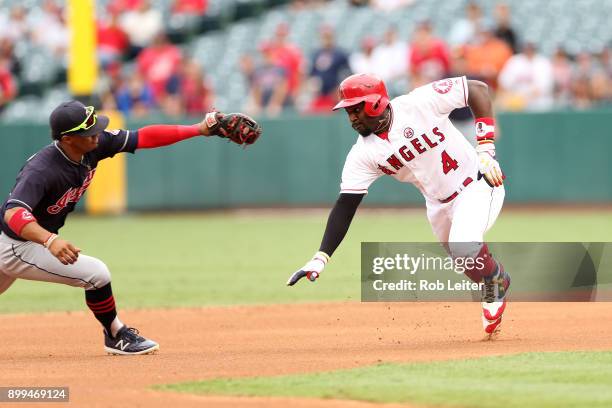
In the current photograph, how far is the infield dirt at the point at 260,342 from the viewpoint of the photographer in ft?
22.6

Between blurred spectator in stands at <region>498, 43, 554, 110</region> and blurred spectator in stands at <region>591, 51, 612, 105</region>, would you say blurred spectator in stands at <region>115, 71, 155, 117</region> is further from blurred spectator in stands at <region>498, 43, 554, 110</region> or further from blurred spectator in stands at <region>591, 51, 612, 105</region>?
blurred spectator in stands at <region>591, 51, 612, 105</region>

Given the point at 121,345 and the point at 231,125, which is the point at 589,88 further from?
the point at 121,345

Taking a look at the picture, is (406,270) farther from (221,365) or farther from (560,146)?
(560,146)

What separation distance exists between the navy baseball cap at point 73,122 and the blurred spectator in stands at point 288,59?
12412 mm

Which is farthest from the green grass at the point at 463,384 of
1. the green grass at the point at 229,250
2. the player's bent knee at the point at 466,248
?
the green grass at the point at 229,250

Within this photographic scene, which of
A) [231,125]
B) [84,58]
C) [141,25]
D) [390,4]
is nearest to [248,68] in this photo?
[141,25]

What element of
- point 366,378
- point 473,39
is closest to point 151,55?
point 473,39

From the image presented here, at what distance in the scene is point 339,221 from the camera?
26.5 feet

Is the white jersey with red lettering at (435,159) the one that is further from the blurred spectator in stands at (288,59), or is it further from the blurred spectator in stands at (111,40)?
the blurred spectator in stands at (111,40)

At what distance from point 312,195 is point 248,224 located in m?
1.43

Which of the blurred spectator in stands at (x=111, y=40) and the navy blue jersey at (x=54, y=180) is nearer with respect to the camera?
the navy blue jersey at (x=54, y=180)

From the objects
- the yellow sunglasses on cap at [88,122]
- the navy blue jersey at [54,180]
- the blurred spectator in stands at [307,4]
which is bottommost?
the navy blue jersey at [54,180]

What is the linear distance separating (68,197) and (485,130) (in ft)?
9.27

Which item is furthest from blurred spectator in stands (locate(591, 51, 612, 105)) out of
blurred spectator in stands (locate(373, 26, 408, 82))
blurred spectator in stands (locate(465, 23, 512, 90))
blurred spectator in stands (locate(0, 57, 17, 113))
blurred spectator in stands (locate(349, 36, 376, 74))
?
blurred spectator in stands (locate(0, 57, 17, 113))
